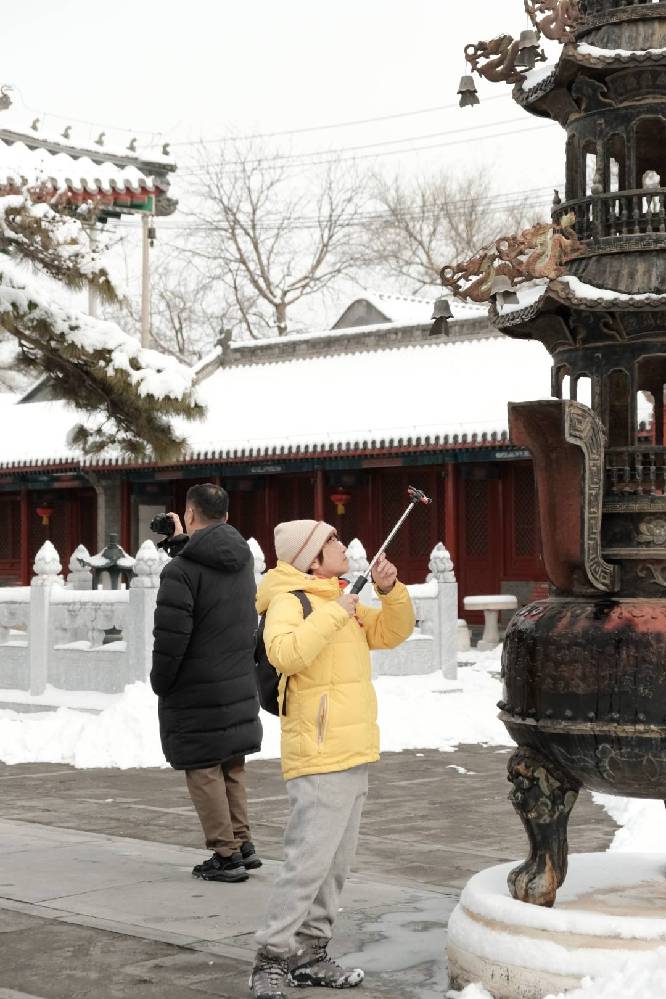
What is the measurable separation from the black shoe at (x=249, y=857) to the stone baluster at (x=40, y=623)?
24.6 ft

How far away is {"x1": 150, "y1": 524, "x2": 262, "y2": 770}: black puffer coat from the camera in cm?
772

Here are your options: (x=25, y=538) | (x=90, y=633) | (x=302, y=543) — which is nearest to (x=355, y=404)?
(x=25, y=538)

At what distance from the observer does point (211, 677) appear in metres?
7.82

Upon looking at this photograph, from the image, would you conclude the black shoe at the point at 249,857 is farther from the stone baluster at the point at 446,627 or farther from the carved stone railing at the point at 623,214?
the stone baluster at the point at 446,627

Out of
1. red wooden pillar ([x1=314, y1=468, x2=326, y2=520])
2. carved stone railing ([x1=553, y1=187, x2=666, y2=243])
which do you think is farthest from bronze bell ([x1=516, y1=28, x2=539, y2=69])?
red wooden pillar ([x1=314, y1=468, x2=326, y2=520])

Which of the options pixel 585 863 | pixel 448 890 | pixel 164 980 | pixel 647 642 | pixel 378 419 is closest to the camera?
pixel 647 642

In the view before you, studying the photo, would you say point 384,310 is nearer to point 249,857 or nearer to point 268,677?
point 249,857

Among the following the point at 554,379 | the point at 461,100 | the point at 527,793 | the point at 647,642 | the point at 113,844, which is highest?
the point at 461,100

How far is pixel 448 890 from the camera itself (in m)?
7.43

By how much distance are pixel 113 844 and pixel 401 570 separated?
1700 centimetres

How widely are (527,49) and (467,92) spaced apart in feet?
1.04

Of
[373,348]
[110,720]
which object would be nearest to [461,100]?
[110,720]

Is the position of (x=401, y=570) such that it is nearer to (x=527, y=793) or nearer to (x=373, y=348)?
(x=373, y=348)

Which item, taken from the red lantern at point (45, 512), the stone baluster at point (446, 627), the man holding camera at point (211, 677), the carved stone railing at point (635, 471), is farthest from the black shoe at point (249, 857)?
the red lantern at point (45, 512)
